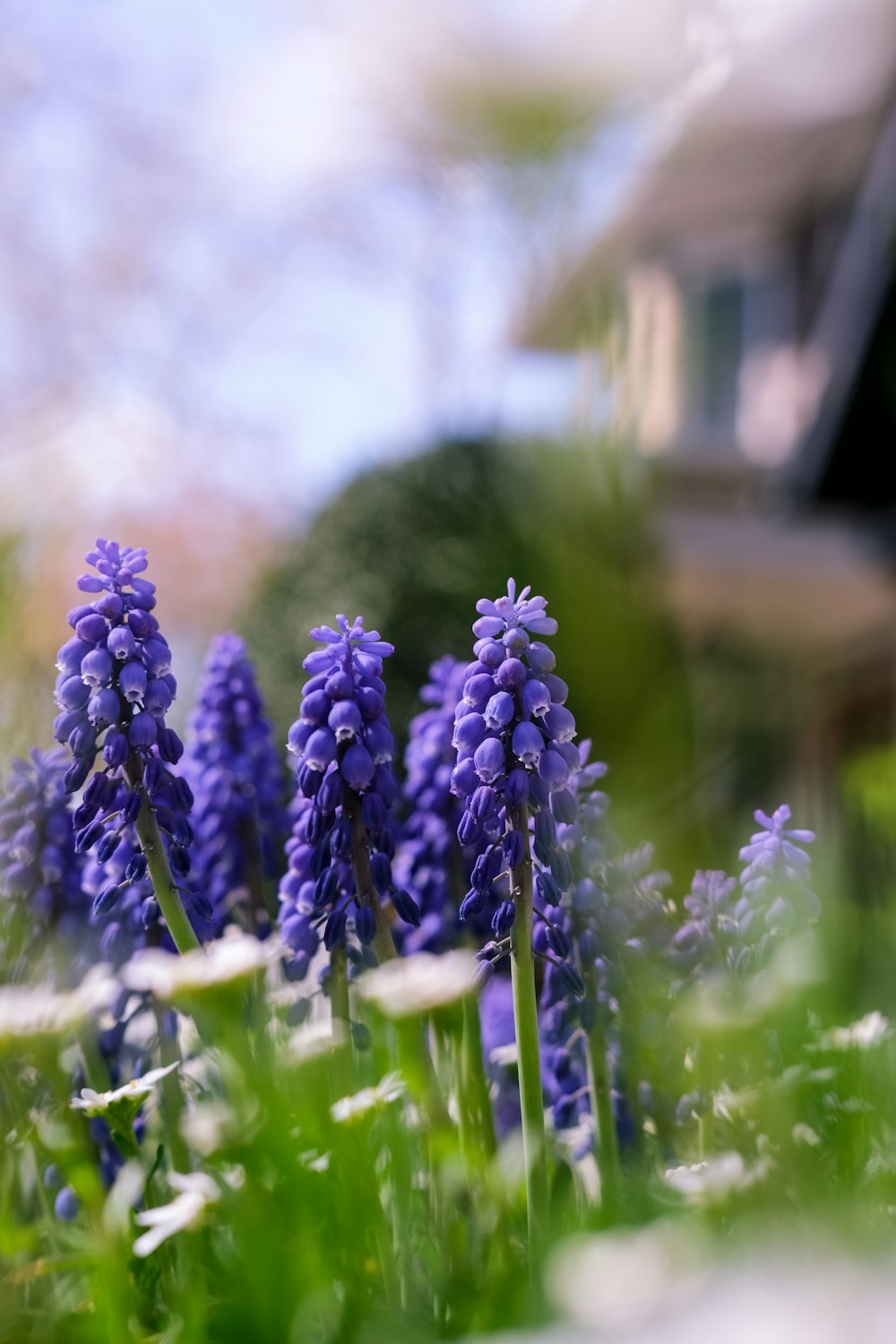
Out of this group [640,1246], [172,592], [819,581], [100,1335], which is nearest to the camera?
[640,1246]

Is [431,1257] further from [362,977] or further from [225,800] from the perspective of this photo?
[225,800]

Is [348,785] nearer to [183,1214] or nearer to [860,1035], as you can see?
[183,1214]

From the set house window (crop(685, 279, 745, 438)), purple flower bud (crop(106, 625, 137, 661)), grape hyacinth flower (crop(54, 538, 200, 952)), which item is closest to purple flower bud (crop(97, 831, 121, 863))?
grape hyacinth flower (crop(54, 538, 200, 952))

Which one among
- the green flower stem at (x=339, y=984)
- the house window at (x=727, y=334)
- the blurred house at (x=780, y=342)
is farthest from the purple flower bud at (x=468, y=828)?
the house window at (x=727, y=334)

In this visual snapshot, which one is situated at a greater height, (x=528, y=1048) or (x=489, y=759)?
(x=489, y=759)

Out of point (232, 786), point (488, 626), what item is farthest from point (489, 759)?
point (232, 786)

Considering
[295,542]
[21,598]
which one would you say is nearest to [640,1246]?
[21,598]

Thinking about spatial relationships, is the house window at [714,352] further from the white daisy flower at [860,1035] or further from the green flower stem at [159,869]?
the green flower stem at [159,869]
